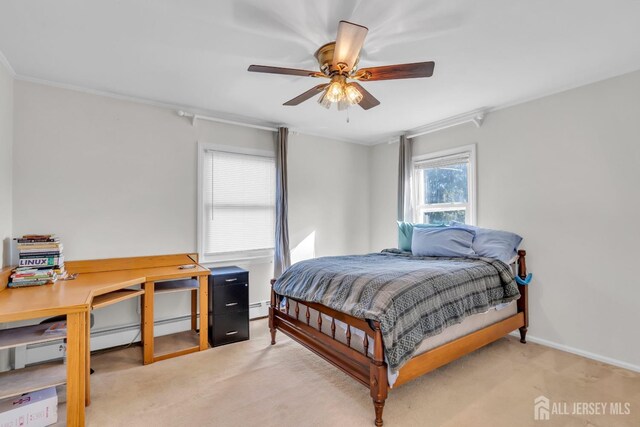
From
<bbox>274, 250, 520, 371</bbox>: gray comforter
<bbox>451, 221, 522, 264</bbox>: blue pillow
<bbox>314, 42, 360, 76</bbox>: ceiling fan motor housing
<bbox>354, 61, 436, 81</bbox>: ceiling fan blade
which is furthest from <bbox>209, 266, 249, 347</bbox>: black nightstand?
<bbox>451, 221, 522, 264</bbox>: blue pillow

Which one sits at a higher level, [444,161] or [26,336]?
[444,161]

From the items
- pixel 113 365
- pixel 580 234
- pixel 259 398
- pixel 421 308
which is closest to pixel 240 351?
pixel 259 398

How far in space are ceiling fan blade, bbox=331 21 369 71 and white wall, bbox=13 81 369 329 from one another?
2210 millimetres

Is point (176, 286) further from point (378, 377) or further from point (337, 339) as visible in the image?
point (378, 377)

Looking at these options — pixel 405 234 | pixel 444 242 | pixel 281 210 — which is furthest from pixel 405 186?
pixel 281 210

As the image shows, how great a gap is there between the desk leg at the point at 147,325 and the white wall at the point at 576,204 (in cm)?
354

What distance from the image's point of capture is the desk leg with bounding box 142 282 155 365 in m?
2.63

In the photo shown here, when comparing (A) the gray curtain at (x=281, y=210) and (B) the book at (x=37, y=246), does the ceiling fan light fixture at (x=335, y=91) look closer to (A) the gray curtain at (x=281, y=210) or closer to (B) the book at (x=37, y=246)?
(A) the gray curtain at (x=281, y=210)

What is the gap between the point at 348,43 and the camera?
1686 mm

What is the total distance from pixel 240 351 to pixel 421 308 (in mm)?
1789

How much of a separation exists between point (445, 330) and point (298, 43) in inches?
91.5

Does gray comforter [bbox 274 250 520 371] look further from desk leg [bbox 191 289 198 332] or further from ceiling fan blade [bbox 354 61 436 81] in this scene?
ceiling fan blade [bbox 354 61 436 81]

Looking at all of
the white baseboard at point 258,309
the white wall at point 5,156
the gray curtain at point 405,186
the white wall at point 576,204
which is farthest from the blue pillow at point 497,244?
the white wall at point 5,156

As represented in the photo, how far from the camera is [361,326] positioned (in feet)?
6.63
